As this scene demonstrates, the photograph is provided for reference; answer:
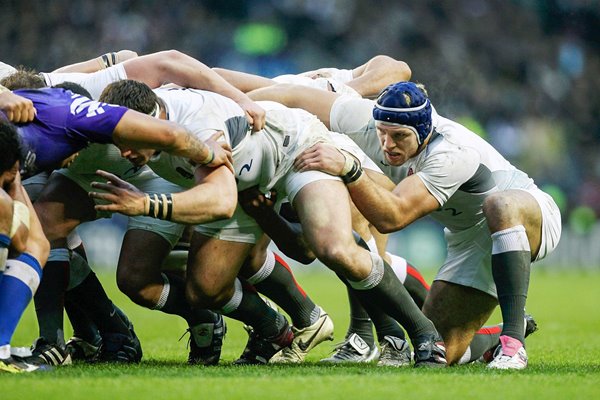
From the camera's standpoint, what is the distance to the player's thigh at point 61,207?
6.34 meters

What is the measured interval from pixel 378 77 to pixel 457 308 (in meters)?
1.79

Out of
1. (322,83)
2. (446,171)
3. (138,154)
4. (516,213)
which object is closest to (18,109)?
(138,154)

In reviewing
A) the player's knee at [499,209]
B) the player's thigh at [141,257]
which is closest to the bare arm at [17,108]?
the player's thigh at [141,257]

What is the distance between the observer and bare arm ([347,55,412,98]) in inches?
296

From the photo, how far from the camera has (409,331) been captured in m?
6.05

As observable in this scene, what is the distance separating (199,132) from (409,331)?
5.46 feet

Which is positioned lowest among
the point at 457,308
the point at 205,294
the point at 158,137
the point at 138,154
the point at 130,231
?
the point at 457,308

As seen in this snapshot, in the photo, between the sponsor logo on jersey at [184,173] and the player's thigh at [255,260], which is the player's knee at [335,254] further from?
the player's thigh at [255,260]

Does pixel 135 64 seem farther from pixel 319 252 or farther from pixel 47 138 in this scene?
pixel 319 252

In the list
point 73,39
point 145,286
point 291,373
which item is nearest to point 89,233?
point 73,39

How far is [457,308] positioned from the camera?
22.6 feet

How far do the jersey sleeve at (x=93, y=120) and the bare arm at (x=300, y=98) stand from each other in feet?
5.45

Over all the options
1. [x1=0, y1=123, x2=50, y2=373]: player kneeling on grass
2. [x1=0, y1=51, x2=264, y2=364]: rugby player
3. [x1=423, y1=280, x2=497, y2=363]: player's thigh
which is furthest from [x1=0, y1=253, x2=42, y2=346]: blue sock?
[x1=423, y1=280, x2=497, y2=363]: player's thigh

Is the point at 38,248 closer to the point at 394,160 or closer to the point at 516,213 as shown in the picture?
the point at 394,160
